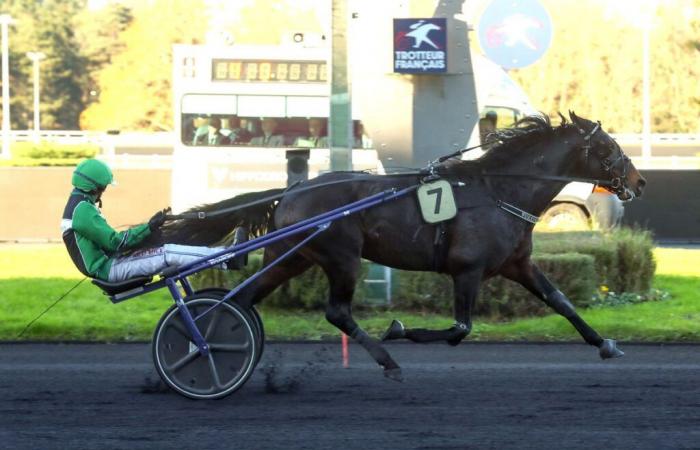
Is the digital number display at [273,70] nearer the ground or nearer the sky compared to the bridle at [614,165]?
nearer the sky

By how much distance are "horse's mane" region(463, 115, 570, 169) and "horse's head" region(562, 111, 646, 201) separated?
0.62ft

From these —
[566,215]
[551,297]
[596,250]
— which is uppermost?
[566,215]

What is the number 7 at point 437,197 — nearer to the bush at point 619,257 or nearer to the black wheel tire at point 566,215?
the bush at point 619,257

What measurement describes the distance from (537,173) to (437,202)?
79 cm

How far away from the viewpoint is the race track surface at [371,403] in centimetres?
560

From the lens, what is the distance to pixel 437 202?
22.8 feet

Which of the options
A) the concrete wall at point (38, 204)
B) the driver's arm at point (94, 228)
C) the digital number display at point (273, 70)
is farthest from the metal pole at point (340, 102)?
the concrete wall at point (38, 204)

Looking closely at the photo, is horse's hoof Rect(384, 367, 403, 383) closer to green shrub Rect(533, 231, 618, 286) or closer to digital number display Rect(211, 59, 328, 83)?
green shrub Rect(533, 231, 618, 286)

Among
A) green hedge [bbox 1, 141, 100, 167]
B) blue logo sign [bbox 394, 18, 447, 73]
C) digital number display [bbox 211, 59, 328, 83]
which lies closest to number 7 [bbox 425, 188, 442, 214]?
blue logo sign [bbox 394, 18, 447, 73]

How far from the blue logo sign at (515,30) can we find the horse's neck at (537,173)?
3.97 metres

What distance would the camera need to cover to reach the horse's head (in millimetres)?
7340

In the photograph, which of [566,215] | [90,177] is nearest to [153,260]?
[90,177]

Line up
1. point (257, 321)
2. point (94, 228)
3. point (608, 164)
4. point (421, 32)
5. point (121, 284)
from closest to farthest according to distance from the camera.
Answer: point (94, 228) → point (121, 284) → point (257, 321) → point (608, 164) → point (421, 32)

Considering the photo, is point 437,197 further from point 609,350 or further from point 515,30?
point 515,30
